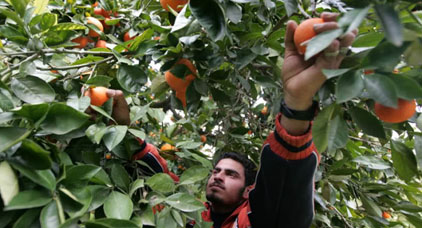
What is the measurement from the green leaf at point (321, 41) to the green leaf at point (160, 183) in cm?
70

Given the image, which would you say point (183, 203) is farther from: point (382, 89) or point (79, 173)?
point (382, 89)

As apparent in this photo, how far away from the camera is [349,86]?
27.6 inches

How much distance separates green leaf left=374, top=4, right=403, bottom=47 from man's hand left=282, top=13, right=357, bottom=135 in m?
0.19

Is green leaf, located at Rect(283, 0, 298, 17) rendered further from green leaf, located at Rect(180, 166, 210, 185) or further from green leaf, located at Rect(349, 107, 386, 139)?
green leaf, located at Rect(180, 166, 210, 185)

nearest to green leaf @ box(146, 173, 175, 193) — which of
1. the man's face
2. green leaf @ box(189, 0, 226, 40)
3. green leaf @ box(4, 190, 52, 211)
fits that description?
green leaf @ box(4, 190, 52, 211)

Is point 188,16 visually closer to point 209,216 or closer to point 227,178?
point 227,178

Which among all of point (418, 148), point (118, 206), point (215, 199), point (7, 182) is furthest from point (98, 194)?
point (215, 199)

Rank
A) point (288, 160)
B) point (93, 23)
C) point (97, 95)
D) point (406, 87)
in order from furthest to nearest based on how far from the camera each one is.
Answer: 1. point (93, 23)
2. point (288, 160)
3. point (97, 95)
4. point (406, 87)

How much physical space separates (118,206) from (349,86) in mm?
685

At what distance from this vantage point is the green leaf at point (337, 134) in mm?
846

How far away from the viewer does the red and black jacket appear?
4.33 feet

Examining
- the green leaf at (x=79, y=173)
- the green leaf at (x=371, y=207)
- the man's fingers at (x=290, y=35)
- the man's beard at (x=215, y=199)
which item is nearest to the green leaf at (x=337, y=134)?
the man's fingers at (x=290, y=35)

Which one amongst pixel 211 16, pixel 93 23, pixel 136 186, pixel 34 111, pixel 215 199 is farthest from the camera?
pixel 215 199

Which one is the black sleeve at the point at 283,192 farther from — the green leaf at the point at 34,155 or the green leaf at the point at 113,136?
the green leaf at the point at 34,155
